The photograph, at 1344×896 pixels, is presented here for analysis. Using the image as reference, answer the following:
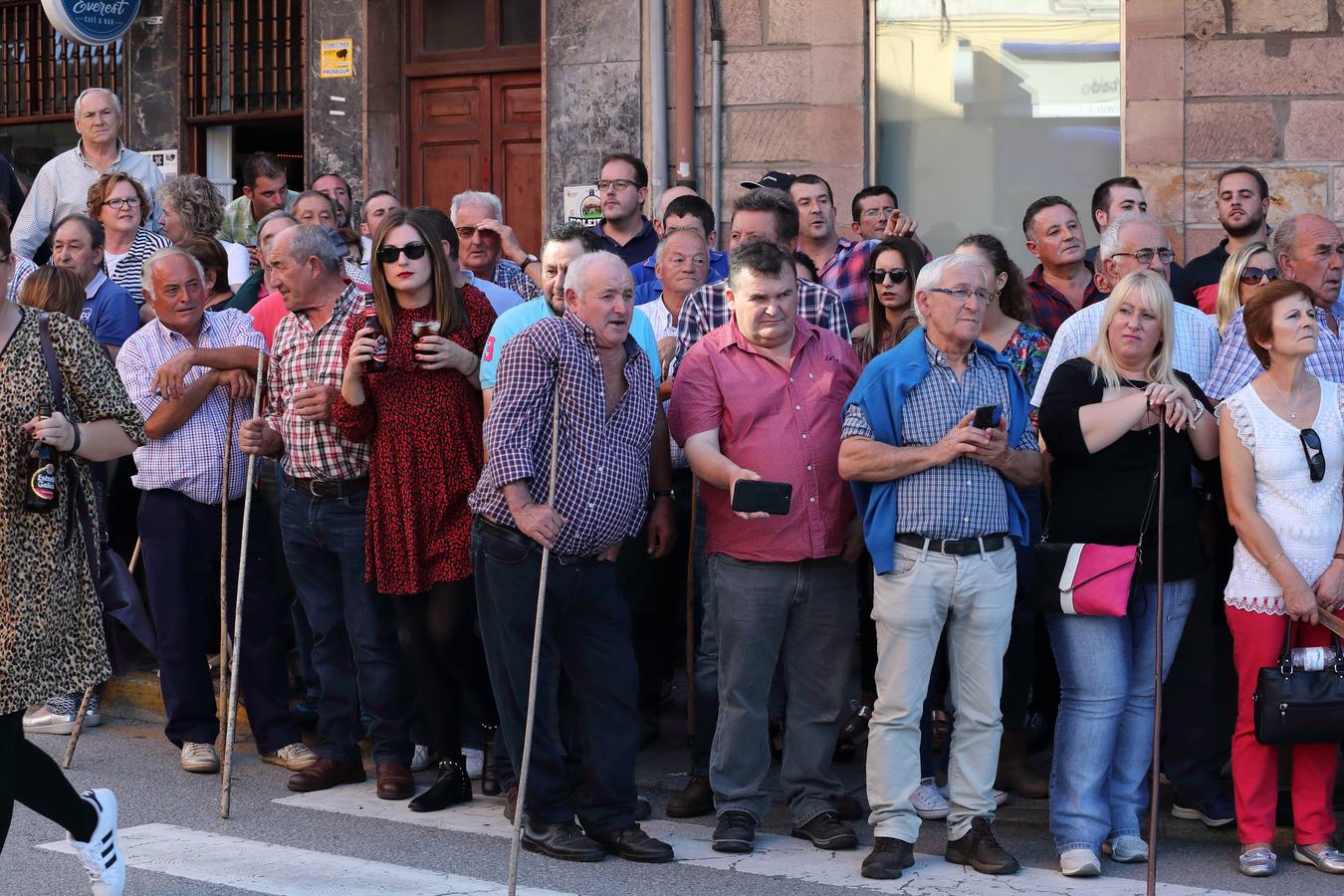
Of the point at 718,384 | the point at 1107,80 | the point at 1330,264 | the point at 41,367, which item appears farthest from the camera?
the point at 1107,80

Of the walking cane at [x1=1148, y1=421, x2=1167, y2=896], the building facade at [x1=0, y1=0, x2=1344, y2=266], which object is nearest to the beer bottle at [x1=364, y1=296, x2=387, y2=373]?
the walking cane at [x1=1148, y1=421, x2=1167, y2=896]

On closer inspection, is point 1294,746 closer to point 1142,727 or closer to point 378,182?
point 1142,727

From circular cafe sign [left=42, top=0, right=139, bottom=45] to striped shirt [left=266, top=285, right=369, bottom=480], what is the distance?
6.42 meters

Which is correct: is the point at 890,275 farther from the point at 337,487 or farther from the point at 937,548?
the point at 337,487

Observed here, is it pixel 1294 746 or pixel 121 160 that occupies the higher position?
pixel 121 160

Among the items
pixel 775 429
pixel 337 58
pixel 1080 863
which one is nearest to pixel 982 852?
pixel 1080 863

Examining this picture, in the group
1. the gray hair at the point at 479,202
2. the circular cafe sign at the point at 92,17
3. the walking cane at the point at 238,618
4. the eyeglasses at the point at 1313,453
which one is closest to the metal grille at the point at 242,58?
the circular cafe sign at the point at 92,17

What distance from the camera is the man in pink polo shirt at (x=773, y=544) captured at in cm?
640

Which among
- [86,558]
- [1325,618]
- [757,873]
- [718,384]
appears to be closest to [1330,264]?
[1325,618]

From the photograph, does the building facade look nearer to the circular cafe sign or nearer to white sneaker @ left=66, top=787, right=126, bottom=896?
the circular cafe sign

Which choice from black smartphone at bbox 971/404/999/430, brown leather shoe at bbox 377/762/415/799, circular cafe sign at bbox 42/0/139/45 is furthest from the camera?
circular cafe sign at bbox 42/0/139/45

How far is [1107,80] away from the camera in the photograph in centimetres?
1102

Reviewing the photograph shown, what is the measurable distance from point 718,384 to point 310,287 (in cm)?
182

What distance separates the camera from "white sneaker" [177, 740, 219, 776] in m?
7.73
